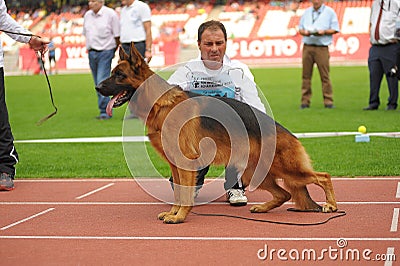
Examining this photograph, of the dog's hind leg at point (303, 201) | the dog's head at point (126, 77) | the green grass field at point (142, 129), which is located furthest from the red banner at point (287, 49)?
the dog's head at point (126, 77)

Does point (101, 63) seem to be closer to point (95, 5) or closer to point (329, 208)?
point (95, 5)

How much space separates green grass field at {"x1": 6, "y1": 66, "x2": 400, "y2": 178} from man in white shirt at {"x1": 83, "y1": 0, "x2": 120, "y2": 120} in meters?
1.26

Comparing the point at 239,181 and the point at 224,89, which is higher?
the point at 224,89

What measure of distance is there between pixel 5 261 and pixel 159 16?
49.3 metres

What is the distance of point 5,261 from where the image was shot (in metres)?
4.79

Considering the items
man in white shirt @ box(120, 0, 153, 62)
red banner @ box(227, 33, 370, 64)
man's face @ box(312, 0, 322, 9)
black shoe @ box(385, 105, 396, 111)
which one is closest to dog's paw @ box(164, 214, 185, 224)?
man in white shirt @ box(120, 0, 153, 62)

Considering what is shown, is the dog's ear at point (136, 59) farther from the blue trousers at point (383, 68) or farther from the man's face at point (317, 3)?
the man's face at point (317, 3)

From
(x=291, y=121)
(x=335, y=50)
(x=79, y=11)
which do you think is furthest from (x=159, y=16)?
(x=291, y=121)

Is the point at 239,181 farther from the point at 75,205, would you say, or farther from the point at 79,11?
the point at 79,11

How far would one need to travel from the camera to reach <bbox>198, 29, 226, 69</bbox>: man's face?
673 cm

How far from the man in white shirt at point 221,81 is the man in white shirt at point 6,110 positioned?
177 centimetres

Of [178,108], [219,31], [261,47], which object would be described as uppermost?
[219,31]

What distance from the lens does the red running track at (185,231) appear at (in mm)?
4773

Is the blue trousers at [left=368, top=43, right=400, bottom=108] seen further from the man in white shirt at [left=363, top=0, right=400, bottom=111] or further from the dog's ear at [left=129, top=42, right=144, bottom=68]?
the dog's ear at [left=129, top=42, right=144, bottom=68]
